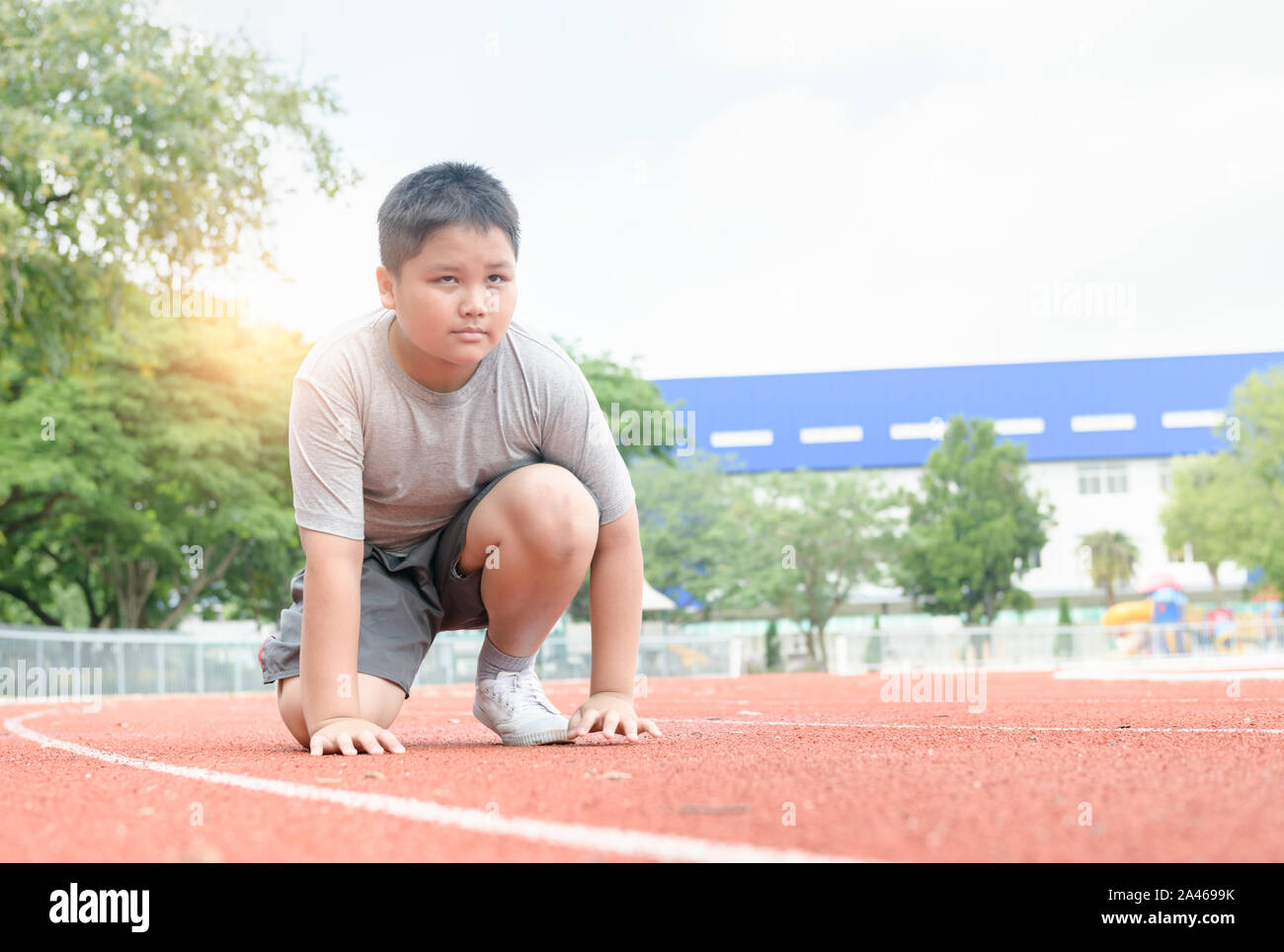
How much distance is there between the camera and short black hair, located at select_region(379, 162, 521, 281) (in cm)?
346

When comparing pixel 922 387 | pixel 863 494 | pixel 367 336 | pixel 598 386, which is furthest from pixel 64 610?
pixel 367 336

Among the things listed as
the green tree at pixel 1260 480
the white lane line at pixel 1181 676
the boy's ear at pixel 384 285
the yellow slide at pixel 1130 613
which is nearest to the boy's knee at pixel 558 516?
the boy's ear at pixel 384 285

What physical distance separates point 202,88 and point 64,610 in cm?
3823

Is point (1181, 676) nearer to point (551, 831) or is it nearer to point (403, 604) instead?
point (403, 604)

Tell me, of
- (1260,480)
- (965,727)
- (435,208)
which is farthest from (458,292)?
(1260,480)

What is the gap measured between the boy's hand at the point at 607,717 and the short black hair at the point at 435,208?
4.47 ft

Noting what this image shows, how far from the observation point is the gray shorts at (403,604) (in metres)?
4.02

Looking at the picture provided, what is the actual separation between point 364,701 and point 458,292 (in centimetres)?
134

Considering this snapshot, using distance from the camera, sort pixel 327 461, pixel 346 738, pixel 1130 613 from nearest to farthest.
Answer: pixel 346 738
pixel 327 461
pixel 1130 613

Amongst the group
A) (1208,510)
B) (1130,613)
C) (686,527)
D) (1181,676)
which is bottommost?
(1130,613)

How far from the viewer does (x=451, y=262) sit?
3439 millimetres

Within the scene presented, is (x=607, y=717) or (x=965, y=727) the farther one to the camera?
(x=965, y=727)

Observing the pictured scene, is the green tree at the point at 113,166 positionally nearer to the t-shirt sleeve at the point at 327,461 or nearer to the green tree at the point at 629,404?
the t-shirt sleeve at the point at 327,461
